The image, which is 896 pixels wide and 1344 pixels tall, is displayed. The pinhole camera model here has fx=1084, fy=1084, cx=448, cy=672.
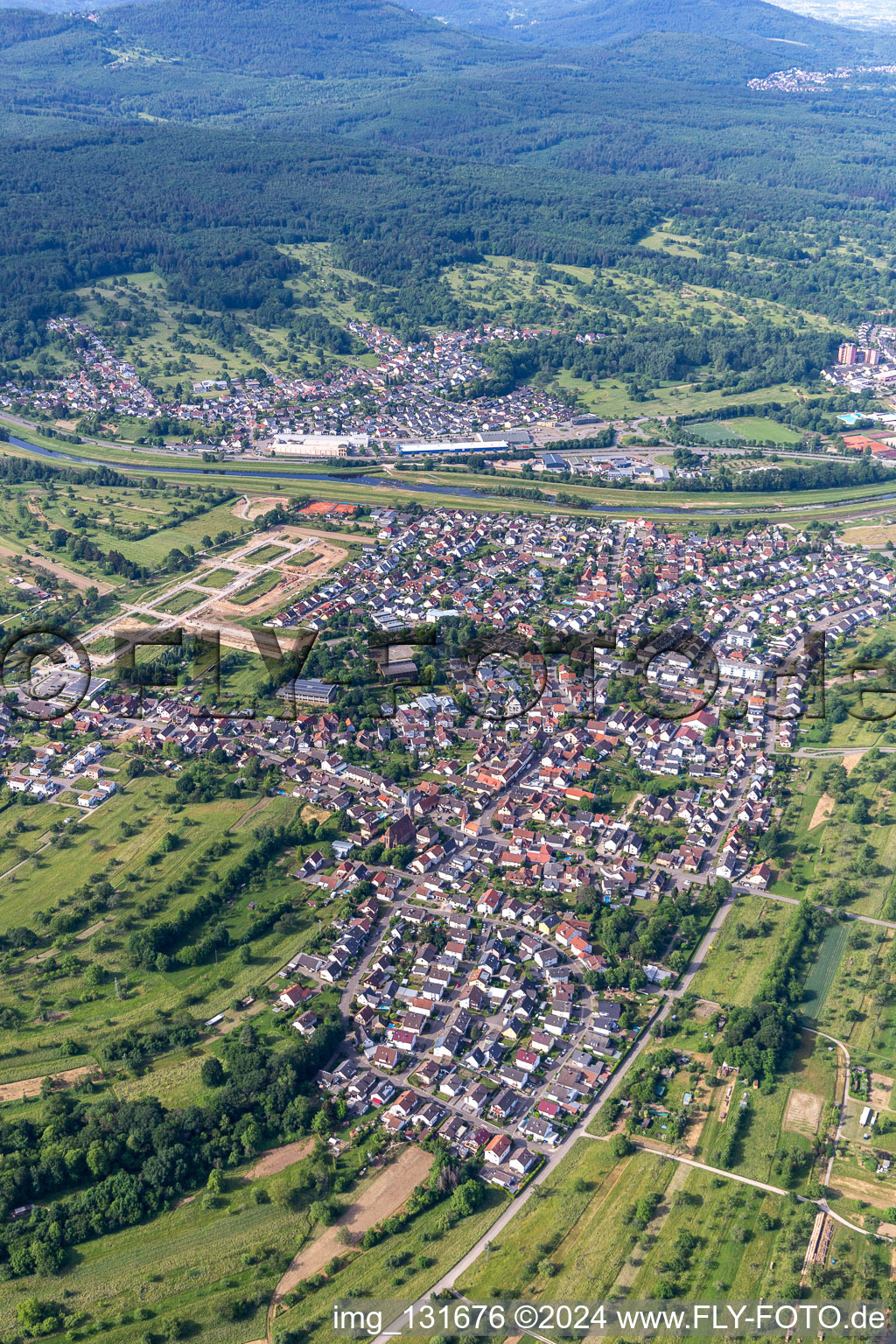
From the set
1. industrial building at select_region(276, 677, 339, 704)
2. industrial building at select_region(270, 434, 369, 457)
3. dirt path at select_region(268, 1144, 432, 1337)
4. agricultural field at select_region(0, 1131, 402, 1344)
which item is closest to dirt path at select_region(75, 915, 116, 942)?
agricultural field at select_region(0, 1131, 402, 1344)

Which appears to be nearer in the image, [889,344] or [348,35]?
[889,344]

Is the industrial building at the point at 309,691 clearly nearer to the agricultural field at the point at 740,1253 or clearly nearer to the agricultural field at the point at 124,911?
the agricultural field at the point at 124,911

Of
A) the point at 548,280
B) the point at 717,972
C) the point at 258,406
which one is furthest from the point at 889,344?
the point at 717,972

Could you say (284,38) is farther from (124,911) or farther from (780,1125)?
(780,1125)

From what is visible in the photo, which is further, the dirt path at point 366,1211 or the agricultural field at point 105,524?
the agricultural field at point 105,524

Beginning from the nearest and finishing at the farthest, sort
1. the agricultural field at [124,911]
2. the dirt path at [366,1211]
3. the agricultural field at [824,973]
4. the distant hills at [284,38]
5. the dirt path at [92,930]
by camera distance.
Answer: the dirt path at [366,1211] → the agricultural field at [124,911] → the agricultural field at [824,973] → the dirt path at [92,930] → the distant hills at [284,38]

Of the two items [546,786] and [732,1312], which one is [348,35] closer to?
[546,786]

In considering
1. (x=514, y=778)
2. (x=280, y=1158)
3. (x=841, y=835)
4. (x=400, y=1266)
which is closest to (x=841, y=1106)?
(x=841, y=835)

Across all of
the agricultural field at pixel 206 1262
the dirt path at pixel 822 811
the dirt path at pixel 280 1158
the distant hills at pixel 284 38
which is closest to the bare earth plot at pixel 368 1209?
the agricultural field at pixel 206 1262
